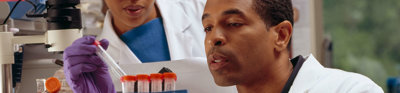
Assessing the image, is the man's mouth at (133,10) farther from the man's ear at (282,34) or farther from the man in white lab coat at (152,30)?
the man's ear at (282,34)

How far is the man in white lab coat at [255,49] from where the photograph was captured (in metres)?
1.52

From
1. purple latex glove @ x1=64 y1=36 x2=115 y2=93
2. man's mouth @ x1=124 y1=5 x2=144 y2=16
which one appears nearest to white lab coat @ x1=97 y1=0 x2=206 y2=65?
man's mouth @ x1=124 y1=5 x2=144 y2=16

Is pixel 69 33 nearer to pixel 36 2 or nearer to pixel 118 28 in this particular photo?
pixel 36 2

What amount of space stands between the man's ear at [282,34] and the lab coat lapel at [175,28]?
98cm

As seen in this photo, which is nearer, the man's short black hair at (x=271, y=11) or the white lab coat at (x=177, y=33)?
the man's short black hair at (x=271, y=11)

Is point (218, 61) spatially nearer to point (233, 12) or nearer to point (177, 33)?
point (233, 12)

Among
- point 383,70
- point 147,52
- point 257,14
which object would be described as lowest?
point 383,70

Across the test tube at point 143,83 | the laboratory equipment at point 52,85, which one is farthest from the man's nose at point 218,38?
the laboratory equipment at point 52,85

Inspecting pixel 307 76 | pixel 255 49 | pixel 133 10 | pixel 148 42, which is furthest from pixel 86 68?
pixel 148 42

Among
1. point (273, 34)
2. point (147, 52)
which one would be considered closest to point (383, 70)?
point (147, 52)

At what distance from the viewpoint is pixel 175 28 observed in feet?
8.82

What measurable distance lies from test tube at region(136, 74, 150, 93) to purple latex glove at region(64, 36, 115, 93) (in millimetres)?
250

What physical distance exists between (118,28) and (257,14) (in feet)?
3.82

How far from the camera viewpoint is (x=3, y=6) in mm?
1654
